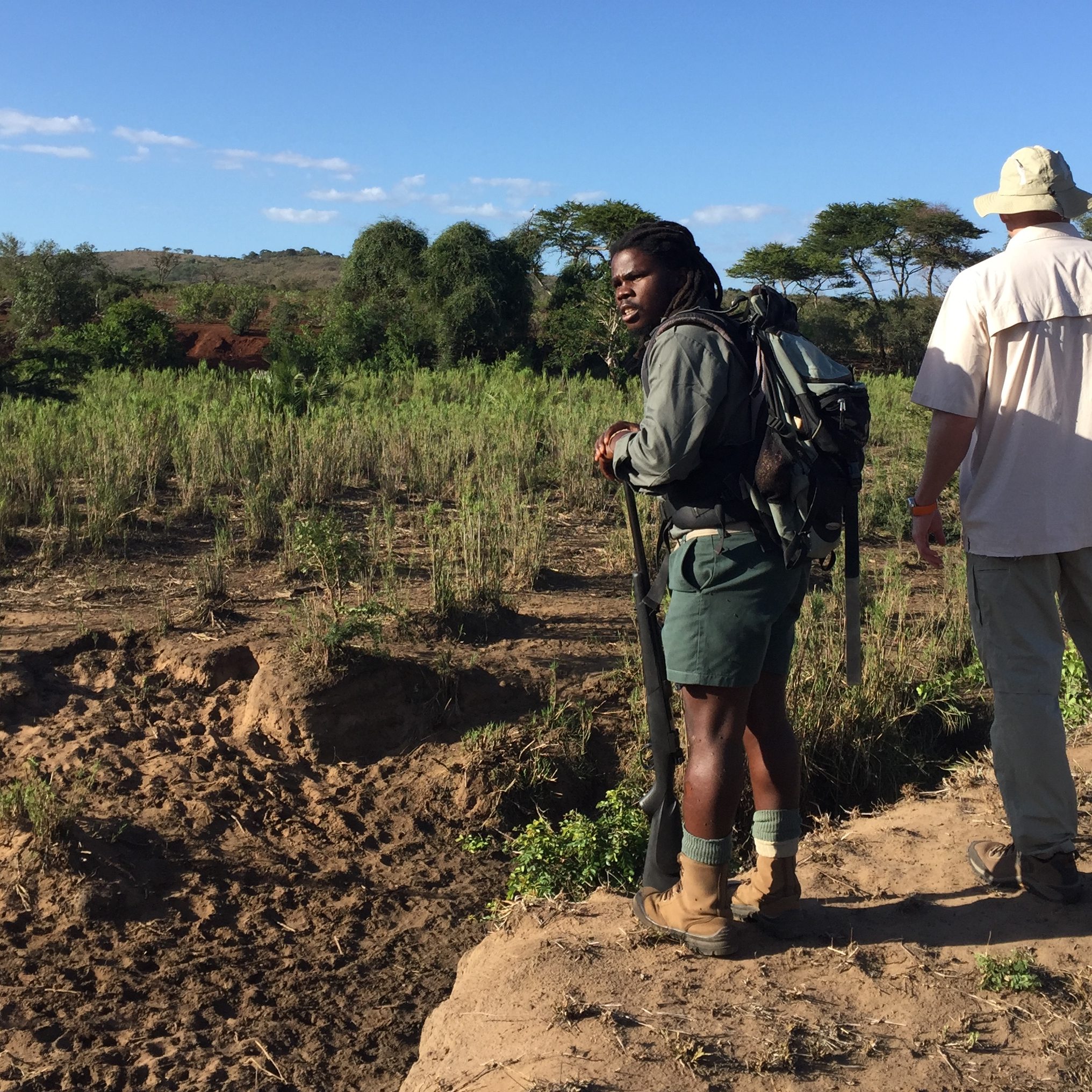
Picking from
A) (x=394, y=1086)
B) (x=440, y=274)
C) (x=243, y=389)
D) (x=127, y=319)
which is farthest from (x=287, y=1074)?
(x=440, y=274)

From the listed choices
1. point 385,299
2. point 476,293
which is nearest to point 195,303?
point 385,299

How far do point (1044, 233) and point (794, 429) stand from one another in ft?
3.51

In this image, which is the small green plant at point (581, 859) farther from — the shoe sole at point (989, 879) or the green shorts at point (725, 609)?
the green shorts at point (725, 609)

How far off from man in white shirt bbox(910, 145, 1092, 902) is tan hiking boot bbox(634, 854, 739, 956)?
91 centimetres

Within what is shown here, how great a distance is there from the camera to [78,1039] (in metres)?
2.97

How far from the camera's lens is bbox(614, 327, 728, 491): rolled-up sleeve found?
2.43 m

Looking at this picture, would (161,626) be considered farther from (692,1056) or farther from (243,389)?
(243,389)

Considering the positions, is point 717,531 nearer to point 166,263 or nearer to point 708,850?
point 708,850

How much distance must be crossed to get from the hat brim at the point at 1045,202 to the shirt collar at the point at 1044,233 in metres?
0.03

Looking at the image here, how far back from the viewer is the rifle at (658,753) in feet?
9.69

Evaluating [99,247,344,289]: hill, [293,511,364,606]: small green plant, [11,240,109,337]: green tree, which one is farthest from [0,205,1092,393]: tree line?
[99,247,344,289]: hill

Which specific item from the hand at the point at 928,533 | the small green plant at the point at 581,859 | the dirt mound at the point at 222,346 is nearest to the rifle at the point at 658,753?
the small green plant at the point at 581,859

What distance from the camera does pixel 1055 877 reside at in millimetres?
3006

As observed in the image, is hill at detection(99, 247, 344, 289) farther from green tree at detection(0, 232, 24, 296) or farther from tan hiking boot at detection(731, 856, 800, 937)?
tan hiking boot at detection(731, 856, 800, 937)
